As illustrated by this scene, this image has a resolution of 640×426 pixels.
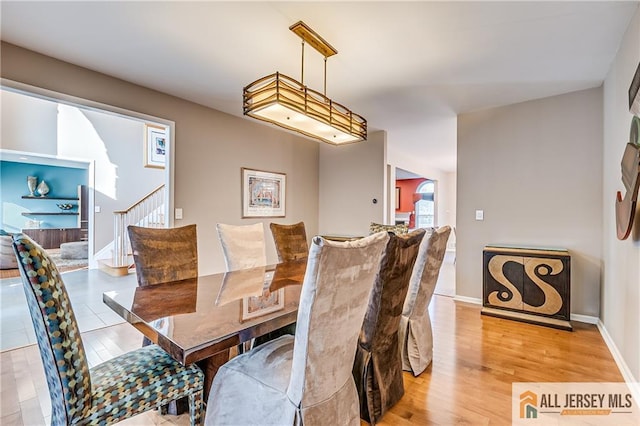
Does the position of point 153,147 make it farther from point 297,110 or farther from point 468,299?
point 468,299

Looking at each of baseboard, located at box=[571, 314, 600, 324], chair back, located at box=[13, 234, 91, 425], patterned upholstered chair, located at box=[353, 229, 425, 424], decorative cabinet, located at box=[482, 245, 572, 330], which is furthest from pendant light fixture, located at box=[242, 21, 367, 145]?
baseboard, located at box=[571, 314, 600, 324]

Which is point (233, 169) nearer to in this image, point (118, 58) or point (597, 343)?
point (118, 58)

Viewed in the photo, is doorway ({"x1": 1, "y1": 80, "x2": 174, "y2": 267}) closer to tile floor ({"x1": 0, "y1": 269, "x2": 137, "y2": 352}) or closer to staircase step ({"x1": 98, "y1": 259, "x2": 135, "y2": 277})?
staircase step ({"x1": 98, "y1": 259, "x2": 135, "y2": 277})

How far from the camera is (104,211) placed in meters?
6.38

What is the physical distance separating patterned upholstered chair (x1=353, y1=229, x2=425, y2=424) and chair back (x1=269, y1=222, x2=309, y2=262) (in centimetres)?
142

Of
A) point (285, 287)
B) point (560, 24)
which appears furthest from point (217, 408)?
point (560, 24)

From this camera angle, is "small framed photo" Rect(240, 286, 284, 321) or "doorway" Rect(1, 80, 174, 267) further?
"doorway" Rect(1, 80, 174, 267)

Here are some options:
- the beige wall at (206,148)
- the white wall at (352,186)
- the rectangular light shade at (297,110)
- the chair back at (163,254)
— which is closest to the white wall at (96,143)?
the beige wall at (206,148)

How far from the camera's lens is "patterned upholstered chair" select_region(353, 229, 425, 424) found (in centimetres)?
150

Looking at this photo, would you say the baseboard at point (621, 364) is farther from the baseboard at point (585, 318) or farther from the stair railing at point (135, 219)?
the stair railing at point (135, 219)

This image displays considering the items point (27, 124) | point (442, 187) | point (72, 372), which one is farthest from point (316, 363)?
point (442, 187)

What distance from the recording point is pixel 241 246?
2.58 m

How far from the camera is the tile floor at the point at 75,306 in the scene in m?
2.76

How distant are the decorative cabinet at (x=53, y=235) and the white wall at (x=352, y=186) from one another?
7.01 metres
